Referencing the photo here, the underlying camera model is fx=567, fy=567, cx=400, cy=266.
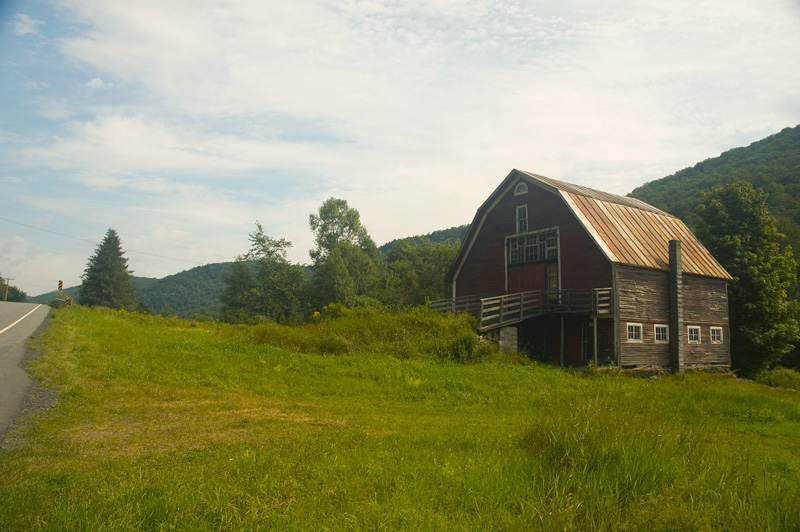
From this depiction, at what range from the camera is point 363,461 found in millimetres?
7594

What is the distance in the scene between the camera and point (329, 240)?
70.1 meters

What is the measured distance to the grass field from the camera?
556 centimetres

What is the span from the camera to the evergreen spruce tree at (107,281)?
80.7m

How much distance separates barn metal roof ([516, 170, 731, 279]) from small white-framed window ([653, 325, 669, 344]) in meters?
2.94

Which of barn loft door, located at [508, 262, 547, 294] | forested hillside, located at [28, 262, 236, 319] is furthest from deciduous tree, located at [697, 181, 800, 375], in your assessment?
forested hillside, located at [28, 262, 236, 319]

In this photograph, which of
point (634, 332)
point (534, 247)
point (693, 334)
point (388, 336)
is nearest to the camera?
point (388, 336)

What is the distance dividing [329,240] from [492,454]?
207 ft

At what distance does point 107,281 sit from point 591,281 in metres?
74.6

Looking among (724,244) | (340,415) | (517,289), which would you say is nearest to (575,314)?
(517,289)

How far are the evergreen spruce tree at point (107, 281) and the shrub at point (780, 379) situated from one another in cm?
7527

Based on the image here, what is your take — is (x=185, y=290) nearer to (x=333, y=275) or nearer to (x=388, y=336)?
(x=333, y=275)

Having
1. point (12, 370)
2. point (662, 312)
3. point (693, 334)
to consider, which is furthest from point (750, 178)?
point (12, 370)

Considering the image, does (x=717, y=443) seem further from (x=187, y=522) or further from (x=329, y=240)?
(x=329, y=240)

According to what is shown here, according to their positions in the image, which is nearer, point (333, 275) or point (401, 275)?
point (333, 275)
